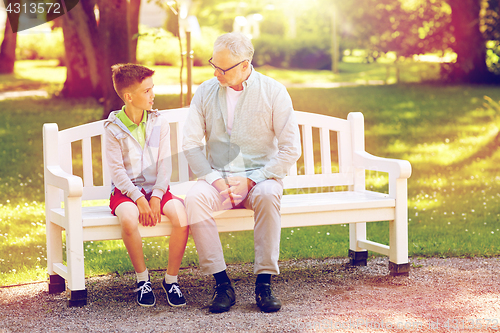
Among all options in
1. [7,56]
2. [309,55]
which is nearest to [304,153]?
[7,56]

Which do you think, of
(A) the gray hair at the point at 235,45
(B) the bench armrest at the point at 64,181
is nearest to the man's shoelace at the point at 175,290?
(B) the bench armrest at the point at 64,181

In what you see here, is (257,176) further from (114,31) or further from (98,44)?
(98,44)

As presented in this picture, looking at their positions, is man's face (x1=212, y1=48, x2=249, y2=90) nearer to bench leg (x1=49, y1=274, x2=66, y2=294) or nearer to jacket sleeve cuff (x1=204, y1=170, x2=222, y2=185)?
jacket sleeve cuff (x1=204, y1=170, x2=222, y2=185)

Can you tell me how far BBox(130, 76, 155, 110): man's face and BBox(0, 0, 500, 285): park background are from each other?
1.37m

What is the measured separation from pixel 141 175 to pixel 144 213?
1.06ft

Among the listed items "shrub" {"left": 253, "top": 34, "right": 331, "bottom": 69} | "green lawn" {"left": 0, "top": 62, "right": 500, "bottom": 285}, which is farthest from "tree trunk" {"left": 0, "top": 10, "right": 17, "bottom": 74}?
"shrub" {"left": 253, "top": 34, "right": 331, "bottom": 69}

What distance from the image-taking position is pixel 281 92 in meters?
3.92

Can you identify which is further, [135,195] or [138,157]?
[138,157]

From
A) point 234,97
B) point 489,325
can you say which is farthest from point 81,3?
point 489,325

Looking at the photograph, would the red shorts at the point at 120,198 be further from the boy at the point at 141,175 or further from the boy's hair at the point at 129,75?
the boy's hair at the point at 129,75

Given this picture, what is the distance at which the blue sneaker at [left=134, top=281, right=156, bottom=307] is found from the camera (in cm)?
365

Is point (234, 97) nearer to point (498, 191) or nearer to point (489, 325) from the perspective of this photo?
point (489, 325)

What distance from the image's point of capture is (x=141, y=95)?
3.74 meters

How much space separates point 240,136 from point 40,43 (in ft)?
90.8
